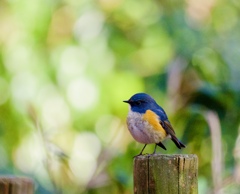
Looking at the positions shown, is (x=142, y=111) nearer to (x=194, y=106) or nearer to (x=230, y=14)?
(x=194, y=106)

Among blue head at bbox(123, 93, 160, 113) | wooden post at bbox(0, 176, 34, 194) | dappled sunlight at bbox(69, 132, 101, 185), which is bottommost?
wooden post at bbox(0, 176, 34, 194)

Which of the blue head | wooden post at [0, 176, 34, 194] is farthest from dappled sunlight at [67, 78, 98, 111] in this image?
wooden post at [0, 176, 34, 194]

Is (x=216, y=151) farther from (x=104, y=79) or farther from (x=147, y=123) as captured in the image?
(x=104, y=79)

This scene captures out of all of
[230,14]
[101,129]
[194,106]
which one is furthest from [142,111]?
[230,14]

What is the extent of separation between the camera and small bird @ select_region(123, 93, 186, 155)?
4.04 meters

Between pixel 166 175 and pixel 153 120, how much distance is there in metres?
1.41

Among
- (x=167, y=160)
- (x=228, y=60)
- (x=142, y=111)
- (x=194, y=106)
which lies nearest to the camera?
(x=167, y=160)

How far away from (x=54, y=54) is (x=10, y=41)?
0.49 metres

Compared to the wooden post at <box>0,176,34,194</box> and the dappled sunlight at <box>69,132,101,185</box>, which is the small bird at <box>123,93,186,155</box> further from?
the dappled sunlight at <box>69,132,101,185</box>

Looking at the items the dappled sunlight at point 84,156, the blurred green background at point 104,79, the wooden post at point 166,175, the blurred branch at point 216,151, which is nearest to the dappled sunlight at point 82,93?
the blurred green background at point 104,79

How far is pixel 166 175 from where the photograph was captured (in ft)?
8.89

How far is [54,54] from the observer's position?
7.19m

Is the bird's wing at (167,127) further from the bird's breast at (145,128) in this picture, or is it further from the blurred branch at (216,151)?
the blurred branch at (216,151)

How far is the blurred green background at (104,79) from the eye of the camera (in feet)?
20.4
